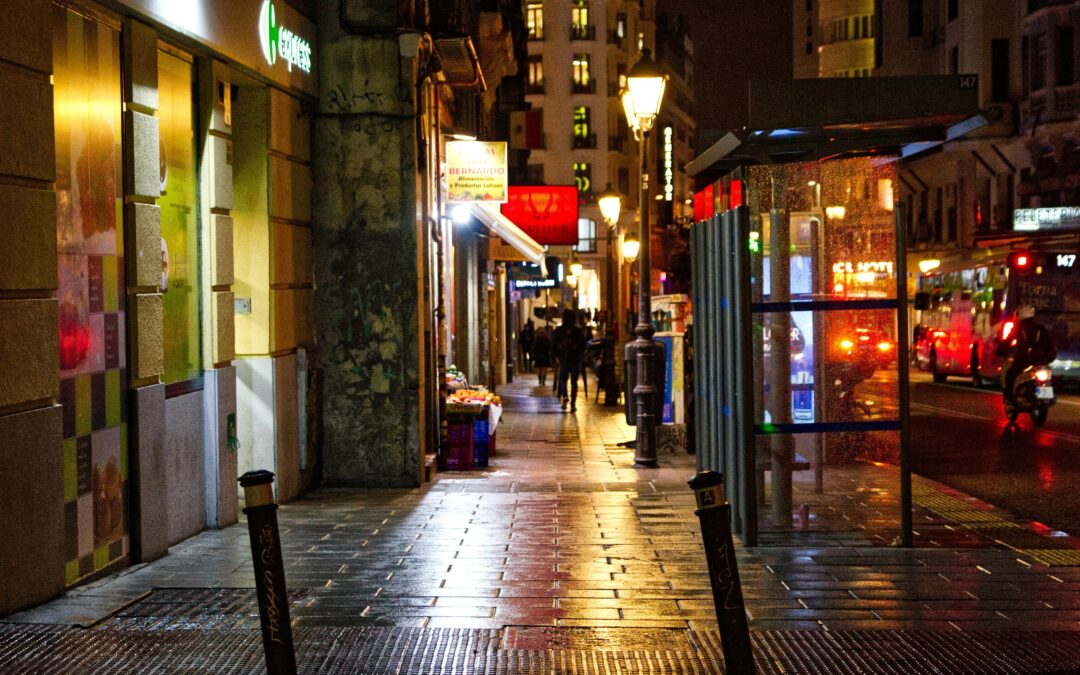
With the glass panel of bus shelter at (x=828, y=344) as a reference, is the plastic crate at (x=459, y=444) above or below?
below

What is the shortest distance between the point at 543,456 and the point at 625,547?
7498 millimetres

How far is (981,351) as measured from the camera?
3303cm

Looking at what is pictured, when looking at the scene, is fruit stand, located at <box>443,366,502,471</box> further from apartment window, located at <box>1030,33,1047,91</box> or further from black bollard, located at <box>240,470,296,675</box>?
apartment window, located at <box>1030,33,1047,91</box>

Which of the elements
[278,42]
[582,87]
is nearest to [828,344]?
[278,42]

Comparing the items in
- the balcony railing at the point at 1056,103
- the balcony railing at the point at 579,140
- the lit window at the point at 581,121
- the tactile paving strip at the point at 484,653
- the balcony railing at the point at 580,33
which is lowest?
the tactile paving strip at the point at 484,653

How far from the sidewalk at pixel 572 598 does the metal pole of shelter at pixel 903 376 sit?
7.6 inches

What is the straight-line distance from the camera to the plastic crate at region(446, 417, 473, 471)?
15344 mm

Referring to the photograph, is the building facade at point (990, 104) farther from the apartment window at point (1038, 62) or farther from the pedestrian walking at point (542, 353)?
the pedestrian walking at point (542, 353)

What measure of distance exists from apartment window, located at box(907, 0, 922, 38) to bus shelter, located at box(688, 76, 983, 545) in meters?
61.0

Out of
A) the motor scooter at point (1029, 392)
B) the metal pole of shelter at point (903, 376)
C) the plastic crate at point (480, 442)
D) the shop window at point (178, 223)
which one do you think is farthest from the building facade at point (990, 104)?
the shop window at point (178, 223)

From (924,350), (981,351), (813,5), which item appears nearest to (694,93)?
(813,5)

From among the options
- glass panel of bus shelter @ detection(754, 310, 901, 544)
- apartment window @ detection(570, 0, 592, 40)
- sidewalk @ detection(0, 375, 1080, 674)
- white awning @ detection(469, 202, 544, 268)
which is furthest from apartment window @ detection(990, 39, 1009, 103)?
glass panel of bus shelter @ detection(754, 310, 901, 544)

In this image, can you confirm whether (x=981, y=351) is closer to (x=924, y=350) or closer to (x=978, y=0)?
(x=924, y=350)

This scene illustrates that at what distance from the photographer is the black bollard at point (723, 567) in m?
5.12
